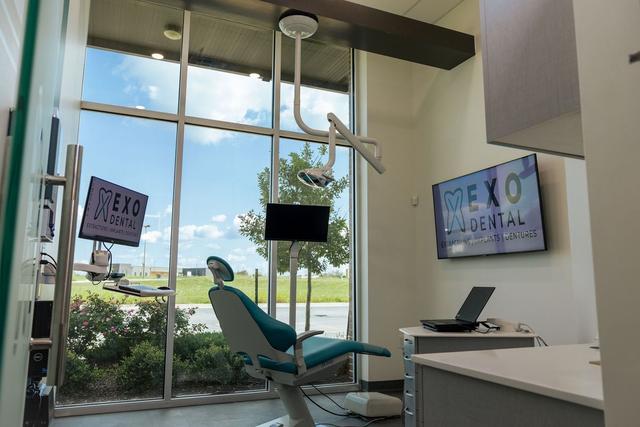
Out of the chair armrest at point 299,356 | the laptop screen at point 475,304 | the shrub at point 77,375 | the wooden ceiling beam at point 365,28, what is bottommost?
the shrub at point 77,375

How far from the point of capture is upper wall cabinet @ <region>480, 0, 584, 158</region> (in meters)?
1.09

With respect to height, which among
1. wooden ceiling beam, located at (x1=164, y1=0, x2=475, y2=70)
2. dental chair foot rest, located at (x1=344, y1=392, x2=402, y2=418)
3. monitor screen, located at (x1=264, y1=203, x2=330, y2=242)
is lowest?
dental chair foot rest, located at (x1=344, y1=392, x2=402, y2=418)

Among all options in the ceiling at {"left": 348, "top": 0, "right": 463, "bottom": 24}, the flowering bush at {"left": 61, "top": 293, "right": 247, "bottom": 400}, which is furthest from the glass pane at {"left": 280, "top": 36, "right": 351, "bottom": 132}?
the flowering bush at {"left": 61, "top": 293, "right": 247, "bottom": 400}

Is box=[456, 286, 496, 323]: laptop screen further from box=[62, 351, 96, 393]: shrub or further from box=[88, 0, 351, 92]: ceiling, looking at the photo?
box=[62, 351, 96, 393]: shrub

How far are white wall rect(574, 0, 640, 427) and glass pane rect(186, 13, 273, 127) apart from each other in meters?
4.02

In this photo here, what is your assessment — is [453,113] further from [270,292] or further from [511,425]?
[511,425]

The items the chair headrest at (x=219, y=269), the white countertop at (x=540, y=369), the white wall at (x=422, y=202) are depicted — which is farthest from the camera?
the white wall at (x=422, y=202)

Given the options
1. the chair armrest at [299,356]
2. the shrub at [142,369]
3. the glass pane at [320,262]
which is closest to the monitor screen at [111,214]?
the chair armrest at [299,356]

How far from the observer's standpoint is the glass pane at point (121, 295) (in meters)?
3.86

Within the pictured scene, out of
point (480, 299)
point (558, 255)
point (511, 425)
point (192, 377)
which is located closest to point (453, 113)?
point (558, 255)

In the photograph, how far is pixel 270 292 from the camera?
4.50 meters

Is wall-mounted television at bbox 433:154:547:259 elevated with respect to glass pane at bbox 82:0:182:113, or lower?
lower

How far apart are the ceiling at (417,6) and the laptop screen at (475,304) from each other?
2.93 metres

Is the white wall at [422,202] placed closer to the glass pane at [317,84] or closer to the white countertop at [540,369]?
the glass pane at [317,84]
